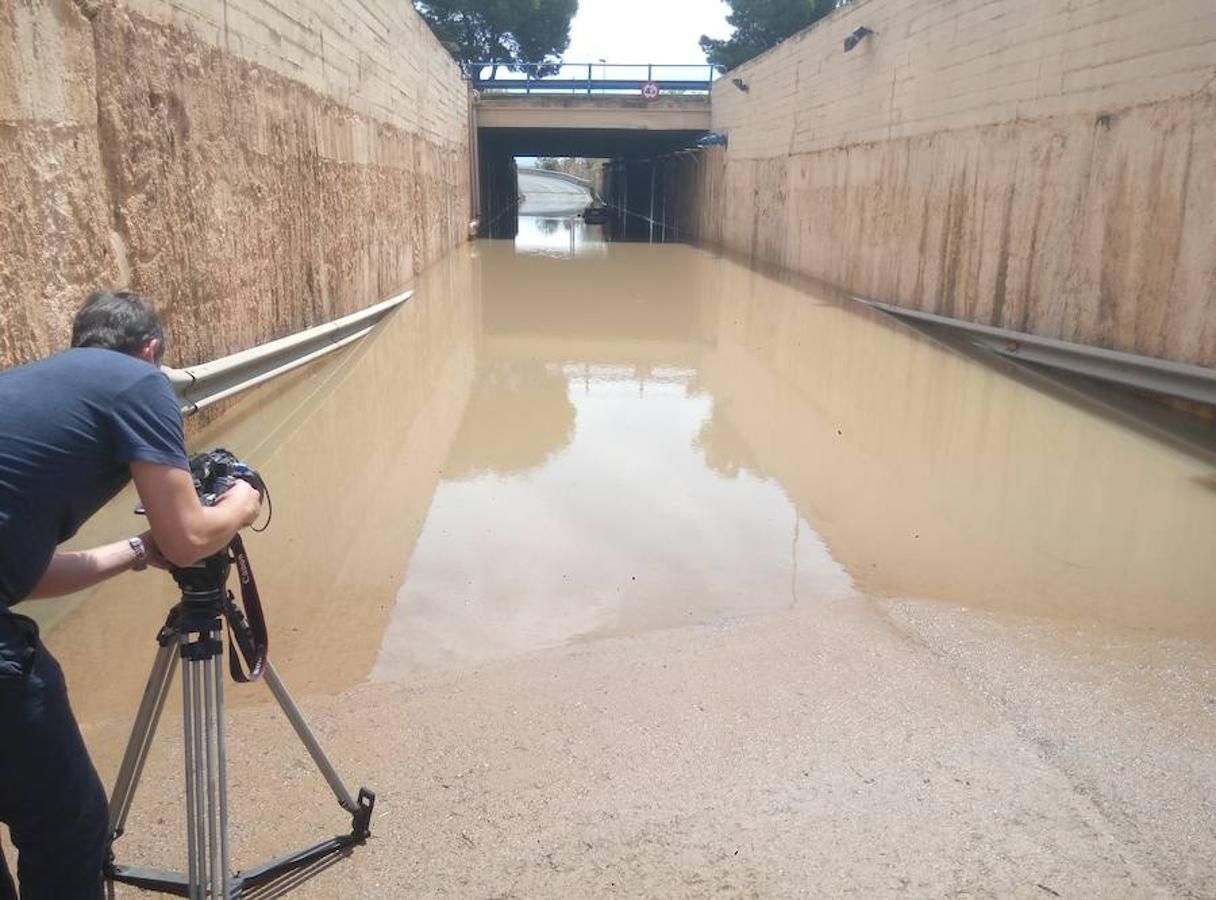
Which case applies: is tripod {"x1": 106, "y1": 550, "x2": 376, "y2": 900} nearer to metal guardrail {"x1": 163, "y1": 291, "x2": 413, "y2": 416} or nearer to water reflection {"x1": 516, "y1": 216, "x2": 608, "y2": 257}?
metal guardrail {"x1": 163, "y1": 291, "x2": 413, "y2": 416}

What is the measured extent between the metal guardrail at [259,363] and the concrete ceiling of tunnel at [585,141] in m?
24.8

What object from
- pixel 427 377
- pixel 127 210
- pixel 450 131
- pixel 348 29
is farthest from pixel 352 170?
pixel 450 131

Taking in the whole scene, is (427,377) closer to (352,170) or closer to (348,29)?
(352,170)

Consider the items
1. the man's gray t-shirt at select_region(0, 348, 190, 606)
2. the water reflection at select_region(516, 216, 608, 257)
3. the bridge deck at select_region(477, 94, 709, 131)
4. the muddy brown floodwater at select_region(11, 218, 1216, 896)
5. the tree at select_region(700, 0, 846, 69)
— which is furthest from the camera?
the tree at select_region(700, 0, 846, 69)

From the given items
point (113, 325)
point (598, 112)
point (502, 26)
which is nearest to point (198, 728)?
point (113, 325)

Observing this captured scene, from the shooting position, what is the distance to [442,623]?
4586 millimetres

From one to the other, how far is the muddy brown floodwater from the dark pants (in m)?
0.74

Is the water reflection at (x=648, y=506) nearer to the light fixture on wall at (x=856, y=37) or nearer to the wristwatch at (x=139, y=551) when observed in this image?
the wristwatch at (x=139, y=551)

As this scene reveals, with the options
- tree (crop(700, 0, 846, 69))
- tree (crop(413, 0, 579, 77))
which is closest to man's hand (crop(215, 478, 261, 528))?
tree (crop(700, 0, 846, 69))

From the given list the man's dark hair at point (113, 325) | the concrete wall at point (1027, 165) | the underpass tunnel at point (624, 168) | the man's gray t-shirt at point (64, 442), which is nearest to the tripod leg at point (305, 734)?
the man's gray t-shirt at point (64, 442)

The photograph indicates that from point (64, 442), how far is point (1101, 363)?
9162 mm

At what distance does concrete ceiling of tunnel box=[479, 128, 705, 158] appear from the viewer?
3559cm

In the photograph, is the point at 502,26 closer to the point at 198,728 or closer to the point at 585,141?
the point at 585,141

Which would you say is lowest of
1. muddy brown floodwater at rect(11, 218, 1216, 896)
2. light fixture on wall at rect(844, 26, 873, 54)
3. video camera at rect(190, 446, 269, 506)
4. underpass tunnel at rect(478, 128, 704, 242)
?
muddy brown floodwater at rect(11, 218, 1216, 896)
